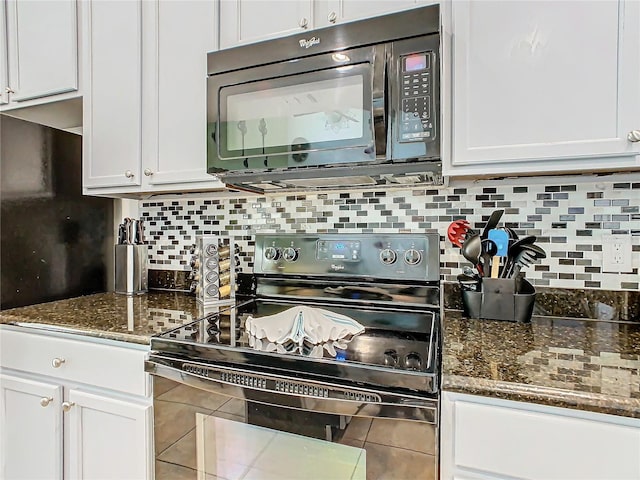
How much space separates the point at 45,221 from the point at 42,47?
2.45ft

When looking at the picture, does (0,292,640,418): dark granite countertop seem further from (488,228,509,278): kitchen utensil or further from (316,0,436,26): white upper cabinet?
(316,0,436,26): white upper cabinet

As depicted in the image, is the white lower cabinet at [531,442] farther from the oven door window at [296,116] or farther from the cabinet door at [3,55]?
the cabinet door at [3,55]

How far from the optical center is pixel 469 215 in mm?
1390

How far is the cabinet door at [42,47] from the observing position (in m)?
1.61

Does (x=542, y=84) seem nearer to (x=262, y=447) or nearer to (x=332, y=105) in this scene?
(x=332, y=105)

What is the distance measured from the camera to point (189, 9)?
1438mm

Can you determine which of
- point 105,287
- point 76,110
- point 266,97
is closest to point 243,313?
point 266,97

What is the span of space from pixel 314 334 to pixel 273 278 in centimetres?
59

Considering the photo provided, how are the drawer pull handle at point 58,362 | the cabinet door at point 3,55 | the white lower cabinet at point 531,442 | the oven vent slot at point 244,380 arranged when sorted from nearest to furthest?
the white lower cabinet at point 531,442, the oven vent slot at point 244,380, the drawer pull handle at point 58,362, the cabinet door at point 3,55

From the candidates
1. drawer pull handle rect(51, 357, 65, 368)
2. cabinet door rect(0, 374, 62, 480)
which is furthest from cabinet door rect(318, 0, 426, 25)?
cabinet door rect(0, 374, 62, 480)

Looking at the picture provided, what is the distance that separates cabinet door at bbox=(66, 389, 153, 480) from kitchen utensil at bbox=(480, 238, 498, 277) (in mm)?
1108

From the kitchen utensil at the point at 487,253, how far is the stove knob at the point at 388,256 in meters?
0.30

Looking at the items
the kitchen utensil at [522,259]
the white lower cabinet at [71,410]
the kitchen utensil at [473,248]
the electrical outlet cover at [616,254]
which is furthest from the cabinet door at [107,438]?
the electrical outlet cover at [616,254]

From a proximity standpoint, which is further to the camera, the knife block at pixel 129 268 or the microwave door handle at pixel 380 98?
the knife block at pixel 129 268
